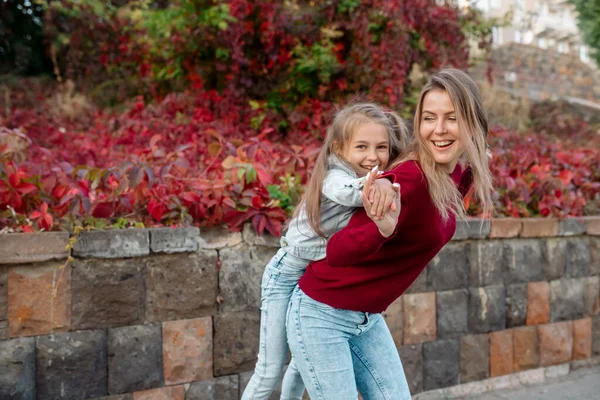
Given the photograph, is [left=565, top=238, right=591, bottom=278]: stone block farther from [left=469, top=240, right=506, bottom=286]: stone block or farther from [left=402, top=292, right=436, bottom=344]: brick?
[left=402, top=292, right=436, bottom=344]: brick

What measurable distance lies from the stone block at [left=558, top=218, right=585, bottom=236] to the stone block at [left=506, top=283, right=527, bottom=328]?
0.52 meters

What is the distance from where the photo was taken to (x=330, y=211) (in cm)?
203

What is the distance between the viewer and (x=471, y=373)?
4039 mm

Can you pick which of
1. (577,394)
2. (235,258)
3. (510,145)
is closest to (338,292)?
(235,258)

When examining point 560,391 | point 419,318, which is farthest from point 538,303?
point 419,318

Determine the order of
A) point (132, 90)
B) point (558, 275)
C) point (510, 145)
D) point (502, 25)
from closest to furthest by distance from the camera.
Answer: point (558, 275), point (510, 145), point (502, 25), point (132, 90)

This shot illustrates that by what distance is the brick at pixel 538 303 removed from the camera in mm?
4305

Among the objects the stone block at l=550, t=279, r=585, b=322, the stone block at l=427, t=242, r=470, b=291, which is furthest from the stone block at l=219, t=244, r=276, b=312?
the stone block at l=550, t=279, r=585, b=322

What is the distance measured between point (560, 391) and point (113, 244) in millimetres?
3144

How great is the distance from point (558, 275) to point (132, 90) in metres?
6.23

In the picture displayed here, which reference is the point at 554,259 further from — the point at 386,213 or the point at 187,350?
the point at 386,213

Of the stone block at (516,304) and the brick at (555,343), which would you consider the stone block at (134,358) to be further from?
the brick at (555,343)

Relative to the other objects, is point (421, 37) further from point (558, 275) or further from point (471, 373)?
point (471, 373)

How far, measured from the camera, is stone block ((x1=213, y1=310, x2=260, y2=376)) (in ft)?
10.6
